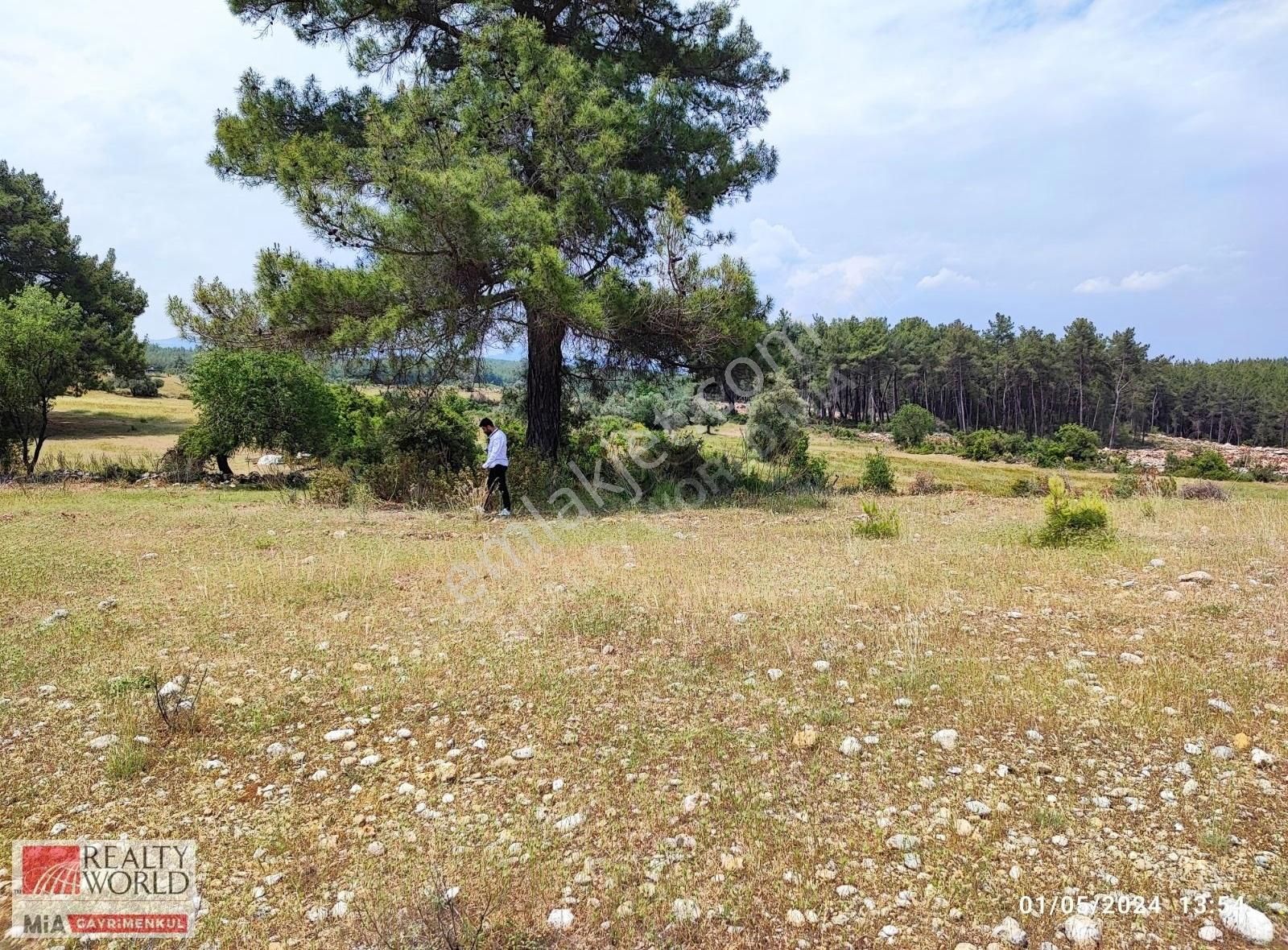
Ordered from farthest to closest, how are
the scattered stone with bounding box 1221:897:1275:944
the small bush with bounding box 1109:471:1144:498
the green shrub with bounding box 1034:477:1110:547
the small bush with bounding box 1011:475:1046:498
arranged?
the small bush with bounding box 1011:475:1046:498, the small bush with bounding box 1109:471:1144:498, the green shrub with bounding box 1034:477:1110:547, the scattered stone with bounding box 1221:897:1275:944

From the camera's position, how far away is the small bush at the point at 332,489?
462 inches

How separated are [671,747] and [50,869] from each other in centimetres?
261

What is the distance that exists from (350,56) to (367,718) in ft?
45.5

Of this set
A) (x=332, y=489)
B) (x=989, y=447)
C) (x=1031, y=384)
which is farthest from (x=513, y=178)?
Result: (x=1031, y=384)

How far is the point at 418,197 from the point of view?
985cm

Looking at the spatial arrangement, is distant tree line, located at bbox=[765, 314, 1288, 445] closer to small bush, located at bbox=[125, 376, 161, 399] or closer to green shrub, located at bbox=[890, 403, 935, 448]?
green shrub, located at bbox=[890, 403, 935, 448]

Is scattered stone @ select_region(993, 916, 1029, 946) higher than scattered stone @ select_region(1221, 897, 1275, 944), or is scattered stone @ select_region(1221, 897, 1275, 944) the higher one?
scattered stone @ select_region(1221, 897, 1275, 944)

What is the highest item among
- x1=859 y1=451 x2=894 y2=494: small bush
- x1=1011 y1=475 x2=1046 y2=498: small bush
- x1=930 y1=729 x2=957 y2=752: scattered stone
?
x1=859 y1=451 x2=894 y2=494: small bush

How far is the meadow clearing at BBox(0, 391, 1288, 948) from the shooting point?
2.40 m

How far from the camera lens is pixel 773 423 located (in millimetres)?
19797

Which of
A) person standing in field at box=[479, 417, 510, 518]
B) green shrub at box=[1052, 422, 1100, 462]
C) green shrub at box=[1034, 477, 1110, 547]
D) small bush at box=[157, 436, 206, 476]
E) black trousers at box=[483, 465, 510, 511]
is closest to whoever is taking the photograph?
green shrub at box=[1034, 477, 1110, 547]

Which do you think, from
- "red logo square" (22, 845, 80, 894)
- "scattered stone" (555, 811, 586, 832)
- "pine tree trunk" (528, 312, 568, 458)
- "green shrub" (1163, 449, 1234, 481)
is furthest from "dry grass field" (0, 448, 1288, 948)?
"green shrub" (1163, 449, 1234, 481)

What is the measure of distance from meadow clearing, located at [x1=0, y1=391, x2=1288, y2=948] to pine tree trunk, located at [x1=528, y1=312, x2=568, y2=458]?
686 centimetres

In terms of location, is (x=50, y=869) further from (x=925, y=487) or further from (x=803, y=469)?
(x=925, y=487)
